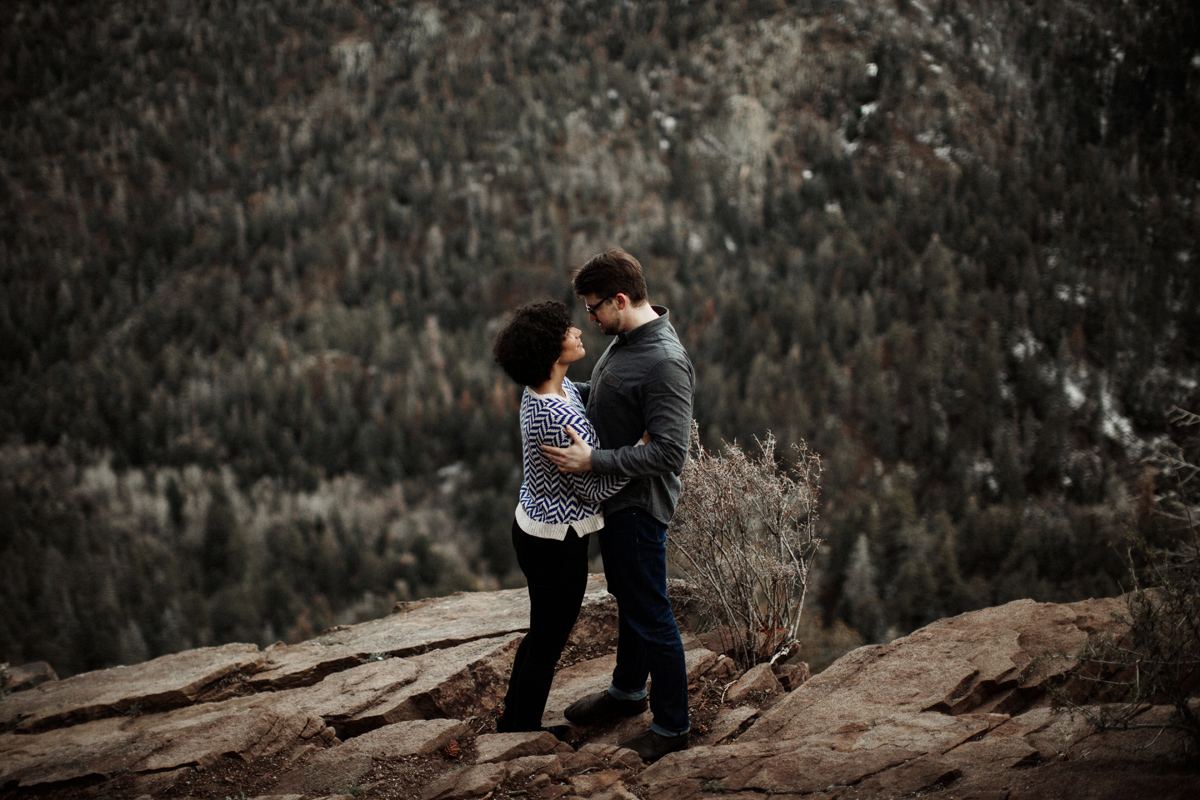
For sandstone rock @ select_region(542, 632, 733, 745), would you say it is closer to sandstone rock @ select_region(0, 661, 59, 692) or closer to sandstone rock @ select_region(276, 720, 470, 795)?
sandstone rock @ select_region(276, 720, 470, 795)

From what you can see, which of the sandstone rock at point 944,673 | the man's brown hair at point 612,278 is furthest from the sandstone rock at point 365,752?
the man's brown hair at point 612,278

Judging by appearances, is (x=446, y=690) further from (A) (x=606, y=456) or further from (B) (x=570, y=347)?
(B) (x=570, y=347)

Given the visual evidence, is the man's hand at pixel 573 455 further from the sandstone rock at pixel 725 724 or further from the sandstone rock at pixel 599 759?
the sandstone rock at pixel 725 724

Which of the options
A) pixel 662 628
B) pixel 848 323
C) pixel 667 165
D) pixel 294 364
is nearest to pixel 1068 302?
pixel 848 323

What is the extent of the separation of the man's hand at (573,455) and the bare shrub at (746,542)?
218 centimetres

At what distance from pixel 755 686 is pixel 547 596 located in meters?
2.02

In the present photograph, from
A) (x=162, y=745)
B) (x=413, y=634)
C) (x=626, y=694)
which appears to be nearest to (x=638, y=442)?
(x=626, y=694)

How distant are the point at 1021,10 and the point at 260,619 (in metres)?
116

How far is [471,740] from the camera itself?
443cm

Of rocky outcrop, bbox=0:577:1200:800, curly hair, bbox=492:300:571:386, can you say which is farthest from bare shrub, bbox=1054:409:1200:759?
curly hair, bbox=492:300:571:386

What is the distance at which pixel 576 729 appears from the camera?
446 centimetres

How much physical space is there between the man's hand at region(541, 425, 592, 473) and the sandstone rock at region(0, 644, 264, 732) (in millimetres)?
4434

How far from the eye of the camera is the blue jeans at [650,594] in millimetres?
3721

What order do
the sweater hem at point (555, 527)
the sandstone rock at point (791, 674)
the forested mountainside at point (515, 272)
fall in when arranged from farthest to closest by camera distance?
1. the forested mountainside at point (515, 272)
2. the sandstone rock at point (791, 674)
3. the sweater hem at point (555, 527)
